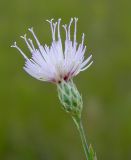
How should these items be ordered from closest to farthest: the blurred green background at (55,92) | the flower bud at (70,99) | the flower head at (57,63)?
the flower bud at (70,99)
the flower head at (57,63)
the blurred green background at (55,92)

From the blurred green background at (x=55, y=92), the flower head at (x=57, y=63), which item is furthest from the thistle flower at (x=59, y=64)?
the blurred green background at (x=55, y=92)

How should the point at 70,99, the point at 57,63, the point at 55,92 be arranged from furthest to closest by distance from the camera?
the point at 55,92, the point at 57,63, the point at 70,99

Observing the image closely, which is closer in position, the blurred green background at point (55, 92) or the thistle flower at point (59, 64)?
the thistle flower at point (59, 64)

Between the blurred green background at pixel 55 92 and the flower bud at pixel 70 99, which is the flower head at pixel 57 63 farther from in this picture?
the blurred green background at pixel 55 92

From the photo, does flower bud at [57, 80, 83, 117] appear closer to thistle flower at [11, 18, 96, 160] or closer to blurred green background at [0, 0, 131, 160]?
thistle flower at [11, 18, 96, 160]

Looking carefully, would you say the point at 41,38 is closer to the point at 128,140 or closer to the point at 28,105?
the point at 28,105

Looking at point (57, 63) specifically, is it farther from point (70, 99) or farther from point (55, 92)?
point (55, 92)

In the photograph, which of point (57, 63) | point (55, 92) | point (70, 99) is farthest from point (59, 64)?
point (55, 92)
